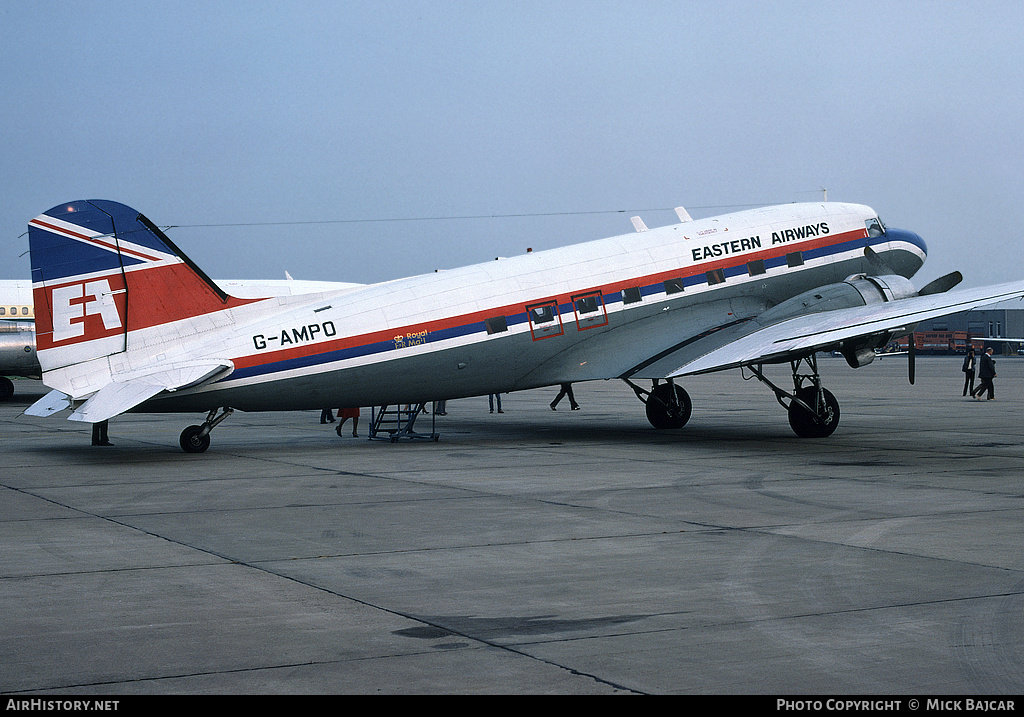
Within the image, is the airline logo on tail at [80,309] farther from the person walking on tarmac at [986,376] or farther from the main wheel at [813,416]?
the person walking on tarmac at [986,376]

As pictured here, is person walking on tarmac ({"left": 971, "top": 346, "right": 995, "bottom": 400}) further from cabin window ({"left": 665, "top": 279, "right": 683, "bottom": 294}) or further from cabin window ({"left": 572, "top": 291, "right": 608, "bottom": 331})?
cabin window ({"left": 572, "top": 291, "right": 608, "bottom": 331})

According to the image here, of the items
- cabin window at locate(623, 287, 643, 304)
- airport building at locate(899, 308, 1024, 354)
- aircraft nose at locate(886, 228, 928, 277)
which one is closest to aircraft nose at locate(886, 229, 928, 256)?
aircraft nose at locate(886, 228, 928, 277)

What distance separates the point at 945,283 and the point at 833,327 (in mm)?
3415

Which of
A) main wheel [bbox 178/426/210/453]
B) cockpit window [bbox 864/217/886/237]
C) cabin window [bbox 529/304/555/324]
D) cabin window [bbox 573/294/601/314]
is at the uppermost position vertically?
cockpit window [bbox 864/217/886/237]

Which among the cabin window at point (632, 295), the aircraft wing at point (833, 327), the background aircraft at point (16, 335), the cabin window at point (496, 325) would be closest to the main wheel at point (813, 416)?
the aircraft wing at point (833, 327)

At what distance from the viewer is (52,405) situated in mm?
19094

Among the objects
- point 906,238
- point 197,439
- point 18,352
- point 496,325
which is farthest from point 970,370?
point 18,352

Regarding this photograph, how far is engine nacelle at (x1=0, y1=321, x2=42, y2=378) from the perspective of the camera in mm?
37188

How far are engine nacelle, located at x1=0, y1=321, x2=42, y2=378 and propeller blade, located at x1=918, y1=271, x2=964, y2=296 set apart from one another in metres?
28.9

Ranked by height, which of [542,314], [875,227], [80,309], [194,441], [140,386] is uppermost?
[875,227]

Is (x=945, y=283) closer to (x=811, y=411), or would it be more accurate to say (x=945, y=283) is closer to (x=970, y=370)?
(x=811, y=411)

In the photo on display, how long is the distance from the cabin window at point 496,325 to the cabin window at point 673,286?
380 centimetres

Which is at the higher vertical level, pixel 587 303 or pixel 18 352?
pixel 587 303

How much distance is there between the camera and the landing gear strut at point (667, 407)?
25.2 m
